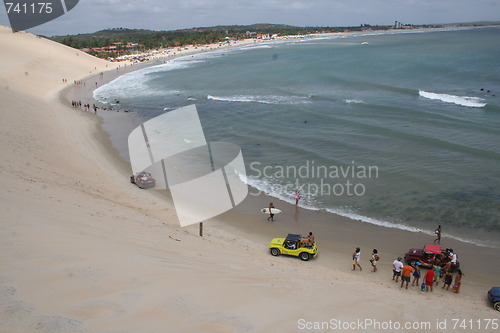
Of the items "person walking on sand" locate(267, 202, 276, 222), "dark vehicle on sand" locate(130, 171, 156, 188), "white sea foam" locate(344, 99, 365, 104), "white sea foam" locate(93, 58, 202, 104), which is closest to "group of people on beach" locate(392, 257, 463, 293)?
"person walking on sand" locate(267, 202, 276, 222)

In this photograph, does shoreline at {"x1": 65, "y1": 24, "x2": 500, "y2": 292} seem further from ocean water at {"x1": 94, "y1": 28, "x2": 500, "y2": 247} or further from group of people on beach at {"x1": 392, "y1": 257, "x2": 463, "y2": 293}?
group of people on beach at {"x1": 392, "y1": 257, "x2": 463, "y2": 293}

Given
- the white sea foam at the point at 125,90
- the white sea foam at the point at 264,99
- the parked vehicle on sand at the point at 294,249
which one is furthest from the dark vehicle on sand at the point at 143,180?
the white sea foam at the point at 125,90

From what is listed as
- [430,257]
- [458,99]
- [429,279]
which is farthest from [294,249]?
[458,99]

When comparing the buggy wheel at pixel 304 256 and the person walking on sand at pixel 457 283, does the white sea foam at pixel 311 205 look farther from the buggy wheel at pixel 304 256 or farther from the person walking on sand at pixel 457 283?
the buggy wheel at pixel 304 256

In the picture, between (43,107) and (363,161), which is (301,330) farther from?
(43,107)

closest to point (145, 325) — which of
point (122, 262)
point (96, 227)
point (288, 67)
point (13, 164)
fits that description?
point (122, 262)

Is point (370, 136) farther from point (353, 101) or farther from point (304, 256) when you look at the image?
point (304, 256)
